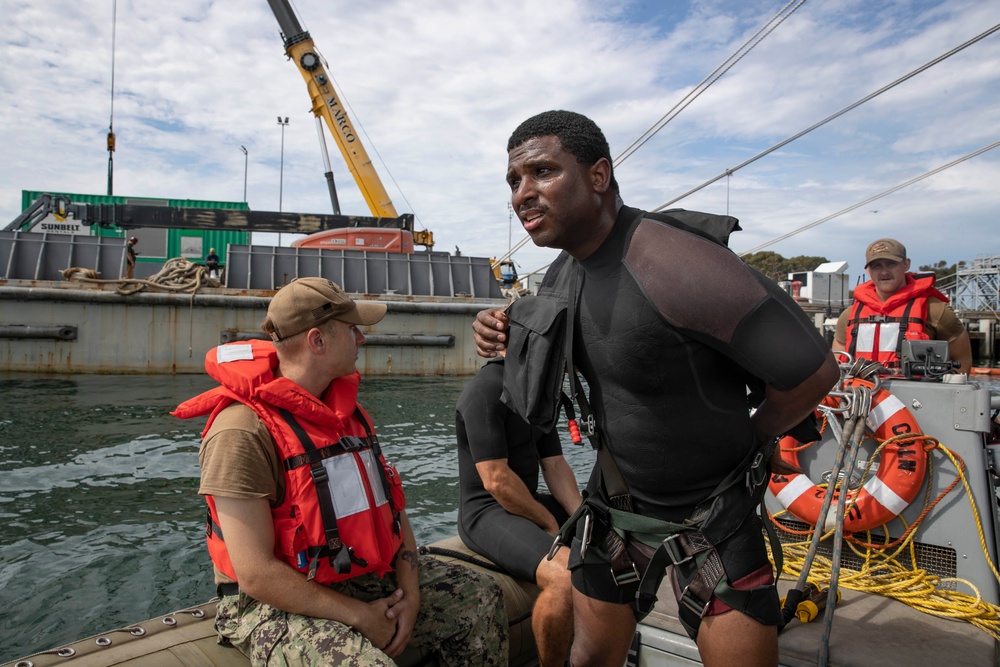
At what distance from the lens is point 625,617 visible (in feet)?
7.24

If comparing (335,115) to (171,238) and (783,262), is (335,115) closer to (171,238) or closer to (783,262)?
(171,238)

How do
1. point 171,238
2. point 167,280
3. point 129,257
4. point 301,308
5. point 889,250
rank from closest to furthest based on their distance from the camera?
point 301,308 < point 889,250 < point 167,280 < point 129,257 < point 171,238

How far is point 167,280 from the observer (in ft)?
48.3

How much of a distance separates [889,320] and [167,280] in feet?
45.8

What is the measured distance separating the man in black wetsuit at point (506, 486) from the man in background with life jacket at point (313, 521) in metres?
0.39

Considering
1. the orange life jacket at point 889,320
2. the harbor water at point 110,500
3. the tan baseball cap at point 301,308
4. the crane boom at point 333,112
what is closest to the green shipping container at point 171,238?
the crane boom at point 333,112

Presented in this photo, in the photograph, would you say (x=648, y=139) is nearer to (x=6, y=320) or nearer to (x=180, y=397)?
(x=180, y=397)

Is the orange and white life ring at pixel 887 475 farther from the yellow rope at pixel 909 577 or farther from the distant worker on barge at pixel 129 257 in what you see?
the distant worker on barge at pixel 129 257

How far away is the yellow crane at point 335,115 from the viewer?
21.1 m

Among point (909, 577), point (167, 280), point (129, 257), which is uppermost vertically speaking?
point (129, 257)

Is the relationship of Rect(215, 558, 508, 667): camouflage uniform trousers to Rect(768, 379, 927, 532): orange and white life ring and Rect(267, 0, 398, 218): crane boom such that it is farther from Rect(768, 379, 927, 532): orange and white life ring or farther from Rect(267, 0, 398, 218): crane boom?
Rect(267, 0, 398, 218): crane boom

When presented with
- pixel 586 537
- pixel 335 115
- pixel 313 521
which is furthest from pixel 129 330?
pixel 586 537

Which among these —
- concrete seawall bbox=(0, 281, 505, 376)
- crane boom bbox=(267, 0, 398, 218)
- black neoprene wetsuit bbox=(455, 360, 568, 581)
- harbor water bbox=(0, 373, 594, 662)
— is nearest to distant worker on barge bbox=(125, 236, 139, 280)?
concrete seawall bbox=(0, 281, 505, 376)

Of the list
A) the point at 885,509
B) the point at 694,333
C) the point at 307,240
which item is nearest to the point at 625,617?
the point at 694,333
